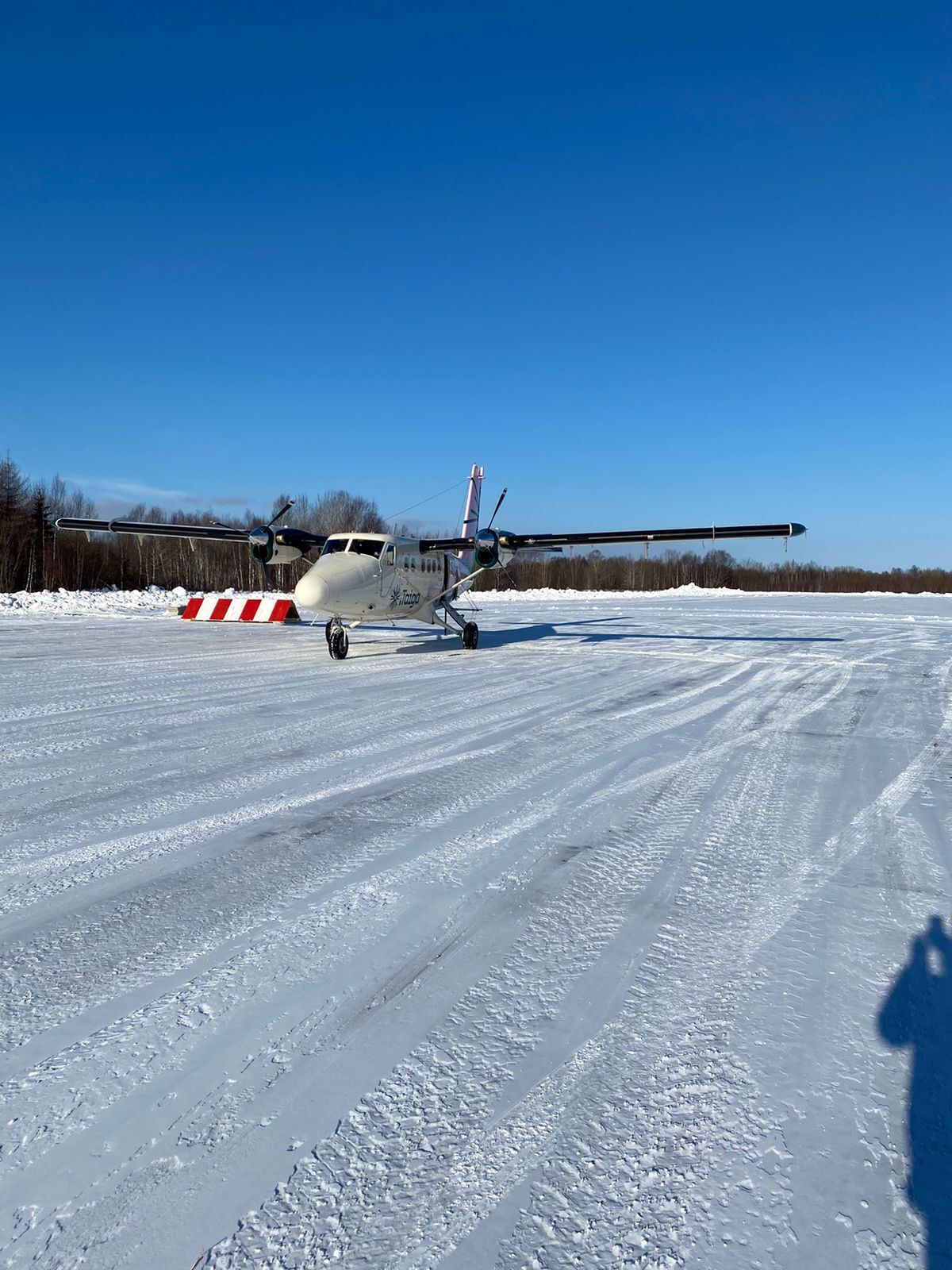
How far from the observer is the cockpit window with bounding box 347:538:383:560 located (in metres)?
15.5

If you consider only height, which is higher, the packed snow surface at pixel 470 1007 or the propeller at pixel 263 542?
the propeller at pixel 263 542

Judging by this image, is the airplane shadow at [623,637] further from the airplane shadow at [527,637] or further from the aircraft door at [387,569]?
the aircraft door at [387,569]

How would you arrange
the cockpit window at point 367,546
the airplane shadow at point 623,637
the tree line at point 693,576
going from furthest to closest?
the tree line at point 693,576
the airplane shadow at point 623,637
the cockpit window at point 367,546

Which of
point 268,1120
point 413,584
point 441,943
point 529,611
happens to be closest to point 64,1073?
point 268,1120

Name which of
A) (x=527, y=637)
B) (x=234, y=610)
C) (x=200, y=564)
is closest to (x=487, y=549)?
(x=527, y=637)

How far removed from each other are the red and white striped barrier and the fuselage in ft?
24.6

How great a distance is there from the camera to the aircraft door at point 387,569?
15523mm

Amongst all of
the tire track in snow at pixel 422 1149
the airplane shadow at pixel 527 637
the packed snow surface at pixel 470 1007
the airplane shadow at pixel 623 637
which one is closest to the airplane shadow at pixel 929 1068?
the packed snow surface at pixel 470 1007

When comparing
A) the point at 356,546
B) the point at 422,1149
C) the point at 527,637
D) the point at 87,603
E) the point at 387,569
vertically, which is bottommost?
the point at 422,1149

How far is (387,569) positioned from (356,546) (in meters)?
0.81

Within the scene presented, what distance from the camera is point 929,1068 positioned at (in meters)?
2.42

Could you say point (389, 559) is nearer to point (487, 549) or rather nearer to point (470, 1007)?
point (487, 549)

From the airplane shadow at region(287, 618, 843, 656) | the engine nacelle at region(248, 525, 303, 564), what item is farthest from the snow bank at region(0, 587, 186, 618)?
the engine nacelle at region(248, 525, 303, 564)

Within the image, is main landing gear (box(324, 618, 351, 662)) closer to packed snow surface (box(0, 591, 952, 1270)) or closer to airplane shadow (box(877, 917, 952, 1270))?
packed snow surface (box(0, 591, 952, 1270))
